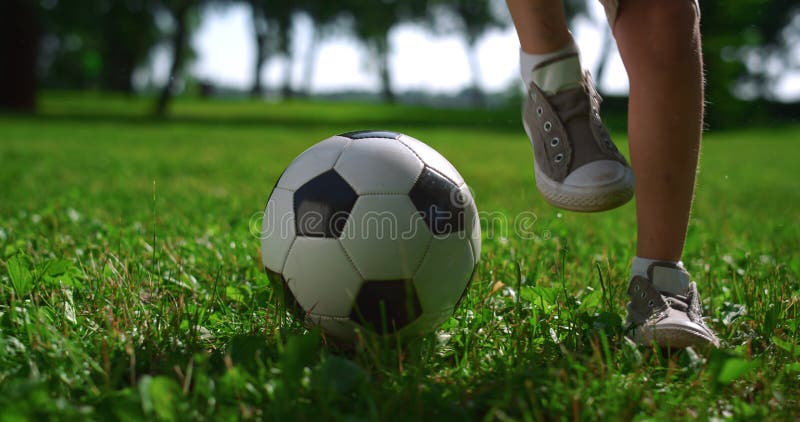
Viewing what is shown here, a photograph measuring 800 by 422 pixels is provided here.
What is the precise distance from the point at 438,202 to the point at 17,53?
2731cm

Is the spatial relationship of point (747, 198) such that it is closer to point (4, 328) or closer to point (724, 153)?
point (4, 328)

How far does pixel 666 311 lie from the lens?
213cm

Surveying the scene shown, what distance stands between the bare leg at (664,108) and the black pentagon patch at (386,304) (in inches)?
34.1

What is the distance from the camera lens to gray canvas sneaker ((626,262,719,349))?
2021mm

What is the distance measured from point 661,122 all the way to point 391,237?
0.99 meters

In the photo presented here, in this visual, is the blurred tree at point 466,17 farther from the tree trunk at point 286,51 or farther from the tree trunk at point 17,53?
the tree trunk at point 17,53

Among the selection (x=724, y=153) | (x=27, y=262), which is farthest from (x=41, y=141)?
(x=724, y=153)

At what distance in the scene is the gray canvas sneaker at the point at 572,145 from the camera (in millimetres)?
2113

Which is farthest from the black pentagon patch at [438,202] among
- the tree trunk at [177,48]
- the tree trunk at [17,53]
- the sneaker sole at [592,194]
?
the tree trunk at [17,53]

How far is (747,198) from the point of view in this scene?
7.15 meters

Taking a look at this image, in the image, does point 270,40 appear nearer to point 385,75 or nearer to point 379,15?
point 385,75

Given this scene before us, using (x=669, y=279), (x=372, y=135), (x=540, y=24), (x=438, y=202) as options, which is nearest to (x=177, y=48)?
(x=372, y=135)

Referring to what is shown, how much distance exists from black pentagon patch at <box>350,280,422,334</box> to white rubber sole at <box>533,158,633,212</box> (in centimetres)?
62

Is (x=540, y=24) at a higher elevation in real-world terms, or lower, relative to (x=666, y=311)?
higher
